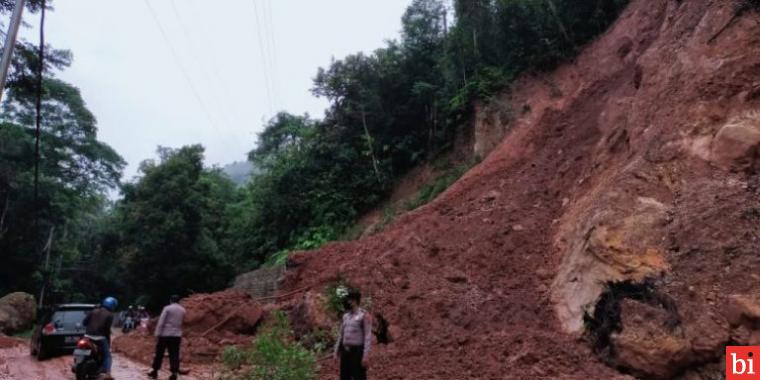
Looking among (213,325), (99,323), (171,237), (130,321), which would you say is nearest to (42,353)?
(213,325)

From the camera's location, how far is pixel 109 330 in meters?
8.77

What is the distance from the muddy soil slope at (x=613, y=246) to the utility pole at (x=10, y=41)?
298 inches

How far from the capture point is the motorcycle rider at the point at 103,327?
28.1 feet

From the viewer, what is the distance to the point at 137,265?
29.8 meters

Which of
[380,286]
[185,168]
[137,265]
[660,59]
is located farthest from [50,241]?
[660,59]

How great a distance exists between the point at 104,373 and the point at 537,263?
7.61 m

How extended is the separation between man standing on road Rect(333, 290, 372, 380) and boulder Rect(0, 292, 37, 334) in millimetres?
20639

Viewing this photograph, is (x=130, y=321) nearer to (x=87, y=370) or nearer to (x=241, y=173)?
(x=87, y=370)

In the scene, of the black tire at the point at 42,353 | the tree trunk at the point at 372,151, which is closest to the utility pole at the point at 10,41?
the black tire at the point at 42,353

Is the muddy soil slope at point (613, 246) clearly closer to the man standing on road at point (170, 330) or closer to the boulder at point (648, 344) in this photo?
Result: the boulder at point (648, 344)

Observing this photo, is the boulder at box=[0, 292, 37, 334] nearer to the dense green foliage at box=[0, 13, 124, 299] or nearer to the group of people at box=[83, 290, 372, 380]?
the dense green foliage at box=[0, 13, 124, 299]

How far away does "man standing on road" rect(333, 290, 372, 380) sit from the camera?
7.06 meters

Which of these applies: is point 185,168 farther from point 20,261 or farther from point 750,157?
point 750,157

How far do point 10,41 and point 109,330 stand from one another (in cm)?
598
